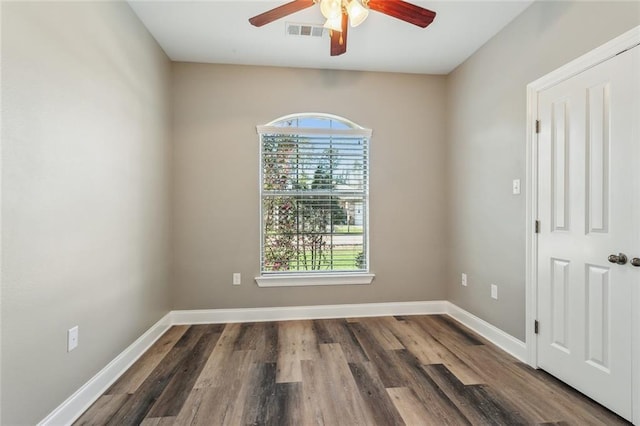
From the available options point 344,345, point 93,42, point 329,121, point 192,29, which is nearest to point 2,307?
point 93,42

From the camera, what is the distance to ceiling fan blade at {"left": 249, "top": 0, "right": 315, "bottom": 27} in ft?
5.35

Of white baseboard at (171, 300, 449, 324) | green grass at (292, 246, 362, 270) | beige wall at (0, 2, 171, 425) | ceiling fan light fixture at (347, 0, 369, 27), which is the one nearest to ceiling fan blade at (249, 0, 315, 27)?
ceiling fan light fixture at (347, 0, 369, 27)

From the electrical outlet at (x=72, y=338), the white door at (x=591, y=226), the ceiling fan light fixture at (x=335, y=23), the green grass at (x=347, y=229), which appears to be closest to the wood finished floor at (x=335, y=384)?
the white door at (x=591, y=226)

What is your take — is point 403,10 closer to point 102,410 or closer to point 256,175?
point 256,175

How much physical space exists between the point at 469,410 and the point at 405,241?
1.81 m

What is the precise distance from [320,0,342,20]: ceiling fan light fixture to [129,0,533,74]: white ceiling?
0.71m

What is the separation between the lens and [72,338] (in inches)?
63.2

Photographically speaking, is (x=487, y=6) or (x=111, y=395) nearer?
(x=111, y=395)

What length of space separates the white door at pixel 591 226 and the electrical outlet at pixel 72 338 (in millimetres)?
3033

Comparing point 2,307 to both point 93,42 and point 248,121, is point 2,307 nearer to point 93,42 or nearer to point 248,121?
point 93,42

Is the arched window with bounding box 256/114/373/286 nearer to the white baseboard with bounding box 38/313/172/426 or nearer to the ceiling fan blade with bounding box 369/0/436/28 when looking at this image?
the white baseboard with bounding box 38/313/172/426

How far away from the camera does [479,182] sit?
2.77m

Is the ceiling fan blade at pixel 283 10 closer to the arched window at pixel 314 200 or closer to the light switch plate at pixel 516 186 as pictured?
the arched window at pixel 314 200

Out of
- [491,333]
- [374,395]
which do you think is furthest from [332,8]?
[491,333]
